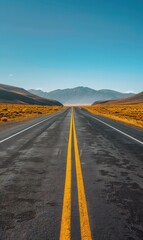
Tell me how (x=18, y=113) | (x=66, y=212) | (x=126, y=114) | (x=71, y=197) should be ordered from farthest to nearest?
(x=18, y=113), (x=126, y=114), (x=71, y=197), (x=66, y=212)

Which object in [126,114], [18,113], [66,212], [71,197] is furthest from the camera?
[18,113]

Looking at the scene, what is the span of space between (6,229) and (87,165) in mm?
4276

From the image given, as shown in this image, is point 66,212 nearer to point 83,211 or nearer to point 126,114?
point 83,211

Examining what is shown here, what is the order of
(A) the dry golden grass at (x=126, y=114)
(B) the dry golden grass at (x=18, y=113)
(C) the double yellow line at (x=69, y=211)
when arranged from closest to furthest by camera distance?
(C) the double yellow line at (x=69, y=211) → (A) the dry golden grass at (x=126, y=114) → (B) the dry golden grass at (x=18, y=113)

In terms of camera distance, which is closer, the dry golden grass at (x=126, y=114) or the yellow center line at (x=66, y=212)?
the yellow center line at (x=66, y=212)

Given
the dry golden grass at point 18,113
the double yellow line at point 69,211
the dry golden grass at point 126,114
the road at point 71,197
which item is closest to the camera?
the double yellow line at point 69,211

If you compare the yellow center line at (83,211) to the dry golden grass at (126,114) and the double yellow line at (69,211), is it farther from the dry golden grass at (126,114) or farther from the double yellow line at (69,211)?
the dry golden grass at (126,114)

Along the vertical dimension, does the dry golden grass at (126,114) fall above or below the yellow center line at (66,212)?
below

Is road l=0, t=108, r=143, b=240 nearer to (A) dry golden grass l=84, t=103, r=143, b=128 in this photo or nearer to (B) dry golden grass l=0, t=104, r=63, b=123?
(A) dry golden grass l=84, t=103, r=143, b=128

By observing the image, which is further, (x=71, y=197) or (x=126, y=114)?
(x=126, y=114)

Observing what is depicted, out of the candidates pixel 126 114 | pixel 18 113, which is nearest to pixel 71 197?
pixel 126 114

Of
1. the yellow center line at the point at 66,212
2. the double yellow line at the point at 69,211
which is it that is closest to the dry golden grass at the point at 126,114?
the double yellow line at the point at 69,211

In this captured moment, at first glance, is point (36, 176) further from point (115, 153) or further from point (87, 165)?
point (115, 153)

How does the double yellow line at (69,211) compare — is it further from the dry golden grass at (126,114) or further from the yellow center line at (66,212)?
the dry golden grass at (126,114)
